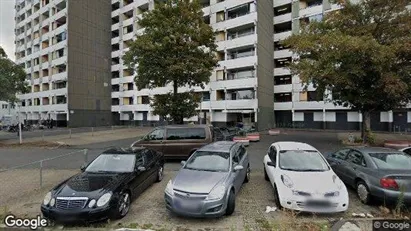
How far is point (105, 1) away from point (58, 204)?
2122 inches

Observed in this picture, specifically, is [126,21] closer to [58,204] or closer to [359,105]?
[359,105]

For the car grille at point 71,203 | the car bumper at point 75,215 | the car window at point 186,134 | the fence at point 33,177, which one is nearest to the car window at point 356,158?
the car window at point 186,134

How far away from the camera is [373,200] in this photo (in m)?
7.10

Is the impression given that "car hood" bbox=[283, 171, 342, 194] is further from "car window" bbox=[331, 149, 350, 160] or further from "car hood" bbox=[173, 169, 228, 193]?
"car window" bbox=[331, 149, 350, 160]

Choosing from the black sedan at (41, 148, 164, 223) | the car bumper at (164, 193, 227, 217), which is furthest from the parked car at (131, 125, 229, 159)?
the car bumper at (164, 193, 227, 217)

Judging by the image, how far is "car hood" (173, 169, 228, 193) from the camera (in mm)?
6336

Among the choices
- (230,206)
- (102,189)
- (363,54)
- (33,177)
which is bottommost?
(33,177)

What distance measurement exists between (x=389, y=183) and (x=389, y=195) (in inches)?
11.7

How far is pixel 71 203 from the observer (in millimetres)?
5938

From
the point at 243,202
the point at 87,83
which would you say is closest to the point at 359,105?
the point at 243,202

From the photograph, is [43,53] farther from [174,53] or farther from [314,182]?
[314,182]

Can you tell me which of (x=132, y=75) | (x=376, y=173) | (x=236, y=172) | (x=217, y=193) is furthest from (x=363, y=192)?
(x=132, y=75)

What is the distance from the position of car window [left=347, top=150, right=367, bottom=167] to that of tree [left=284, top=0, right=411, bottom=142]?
29.3 ft

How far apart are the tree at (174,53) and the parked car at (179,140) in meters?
6.51
